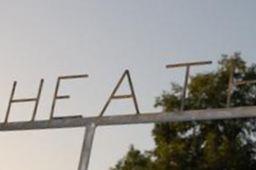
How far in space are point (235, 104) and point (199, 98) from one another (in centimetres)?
184

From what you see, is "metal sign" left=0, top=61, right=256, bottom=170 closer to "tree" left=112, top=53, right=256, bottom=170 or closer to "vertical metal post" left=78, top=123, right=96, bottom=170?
"vertical metal post" left=78, top=123, right=96, bottom=170

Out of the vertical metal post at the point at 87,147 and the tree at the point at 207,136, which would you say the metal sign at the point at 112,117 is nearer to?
the vertical metal post at the point at 87,147

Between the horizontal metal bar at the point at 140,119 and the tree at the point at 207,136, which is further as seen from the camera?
the tree at the point at 207,136

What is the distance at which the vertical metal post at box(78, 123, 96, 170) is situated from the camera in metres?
13.1

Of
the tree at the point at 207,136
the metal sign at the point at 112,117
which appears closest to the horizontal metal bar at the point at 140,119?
the metal sign at the point at 112,117

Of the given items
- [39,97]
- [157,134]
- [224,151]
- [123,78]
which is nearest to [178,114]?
[123,78]

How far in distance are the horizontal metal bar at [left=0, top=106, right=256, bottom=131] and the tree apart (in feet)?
50.3

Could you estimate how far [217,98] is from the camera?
98.5 ft

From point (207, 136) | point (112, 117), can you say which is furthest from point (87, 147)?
point (207, 136)

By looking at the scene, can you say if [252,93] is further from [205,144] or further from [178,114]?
[178,114]

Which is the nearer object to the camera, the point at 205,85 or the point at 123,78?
the point at 123,78

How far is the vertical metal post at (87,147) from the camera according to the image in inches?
516

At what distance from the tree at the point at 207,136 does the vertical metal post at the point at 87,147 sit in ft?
50.3

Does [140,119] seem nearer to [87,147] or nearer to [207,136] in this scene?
[87,147]
